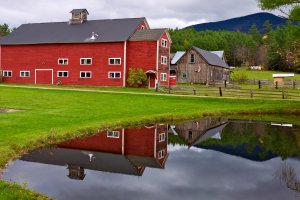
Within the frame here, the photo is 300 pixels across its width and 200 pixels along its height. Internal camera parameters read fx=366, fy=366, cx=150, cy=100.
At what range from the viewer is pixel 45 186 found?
10164 mm

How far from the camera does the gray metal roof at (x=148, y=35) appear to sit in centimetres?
5079

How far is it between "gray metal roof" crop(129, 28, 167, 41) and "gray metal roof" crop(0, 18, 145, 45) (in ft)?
2.76

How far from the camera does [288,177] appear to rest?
11.7 meters

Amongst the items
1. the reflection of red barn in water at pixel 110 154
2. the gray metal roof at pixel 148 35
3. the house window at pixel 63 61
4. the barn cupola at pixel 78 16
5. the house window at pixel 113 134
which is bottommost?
the reflection of red barn in water at pixel 110 154

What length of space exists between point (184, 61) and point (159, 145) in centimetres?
5210

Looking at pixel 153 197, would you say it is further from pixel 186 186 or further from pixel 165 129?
pixel 165 129

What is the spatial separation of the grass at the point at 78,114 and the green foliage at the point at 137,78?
546 inches

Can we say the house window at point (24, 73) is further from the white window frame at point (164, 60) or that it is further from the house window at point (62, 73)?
the white window frame at point (164, 60)

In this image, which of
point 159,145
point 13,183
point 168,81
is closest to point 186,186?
point 13,183

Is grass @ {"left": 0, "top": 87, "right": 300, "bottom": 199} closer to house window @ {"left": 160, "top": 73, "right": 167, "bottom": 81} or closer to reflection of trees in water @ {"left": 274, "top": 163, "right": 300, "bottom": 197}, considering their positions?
reflection of trees in water @ {"left": 274, "top": 163, "right": 300, "bottom": 197}

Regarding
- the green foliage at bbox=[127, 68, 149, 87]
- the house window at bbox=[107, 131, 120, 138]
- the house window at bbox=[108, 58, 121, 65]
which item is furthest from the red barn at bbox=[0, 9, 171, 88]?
the house window at bbox=[107, 131, 120, 138]

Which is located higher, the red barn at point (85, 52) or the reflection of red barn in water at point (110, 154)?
the red barn at point (85, 52)

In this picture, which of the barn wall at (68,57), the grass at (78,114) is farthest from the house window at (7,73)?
the grass at (78,114)

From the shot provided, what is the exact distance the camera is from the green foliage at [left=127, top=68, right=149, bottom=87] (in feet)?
163
